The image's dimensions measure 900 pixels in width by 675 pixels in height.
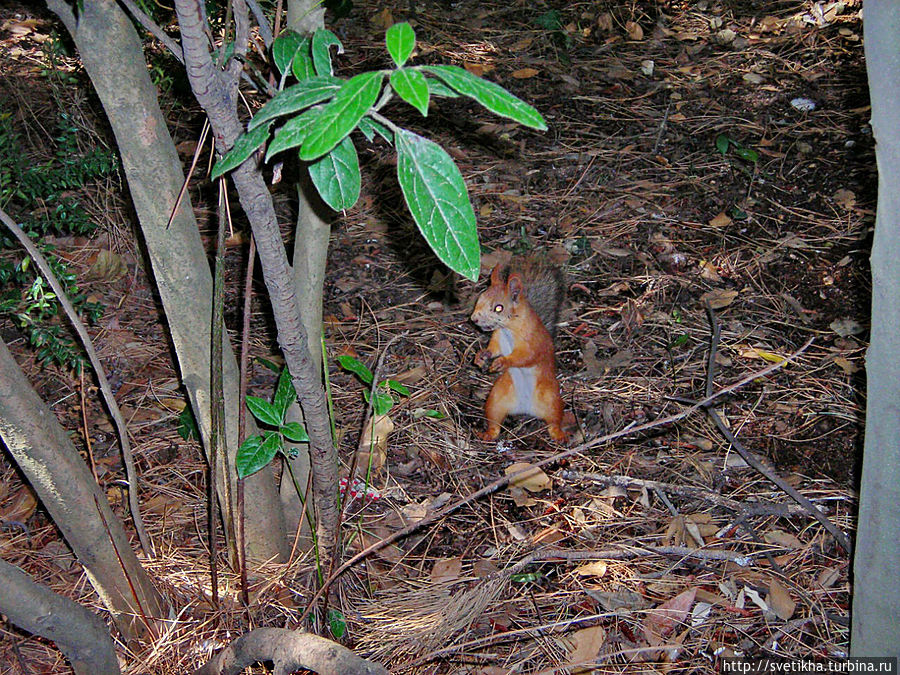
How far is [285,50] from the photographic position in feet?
3.88

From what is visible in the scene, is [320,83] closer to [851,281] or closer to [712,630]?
[712,630]

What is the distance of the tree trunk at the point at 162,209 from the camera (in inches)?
55.8

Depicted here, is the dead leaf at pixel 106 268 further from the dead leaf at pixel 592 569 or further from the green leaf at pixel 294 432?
the dead leaf at pixel 592 569

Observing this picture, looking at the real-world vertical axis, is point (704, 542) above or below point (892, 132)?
below

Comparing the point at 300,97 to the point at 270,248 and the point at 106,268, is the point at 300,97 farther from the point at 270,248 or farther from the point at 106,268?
the point at 106,268

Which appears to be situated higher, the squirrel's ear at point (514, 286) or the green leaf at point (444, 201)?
the green leaf at point (444, 201)

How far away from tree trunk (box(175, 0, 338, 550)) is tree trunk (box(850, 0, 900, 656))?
0.93 meters

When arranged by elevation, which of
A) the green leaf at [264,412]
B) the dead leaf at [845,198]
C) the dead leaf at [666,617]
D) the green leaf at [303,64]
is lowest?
the dead leaf at [666,617]

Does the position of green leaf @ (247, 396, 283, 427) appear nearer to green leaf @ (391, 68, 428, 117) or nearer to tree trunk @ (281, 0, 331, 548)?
tree trunk @ (281, 0, 331, 548)

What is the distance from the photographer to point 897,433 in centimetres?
127

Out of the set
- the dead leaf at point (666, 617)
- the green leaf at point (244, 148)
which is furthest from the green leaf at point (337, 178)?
the dead leaf at point (666, 617)

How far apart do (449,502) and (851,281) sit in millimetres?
1980

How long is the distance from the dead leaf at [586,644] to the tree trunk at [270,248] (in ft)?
2.16

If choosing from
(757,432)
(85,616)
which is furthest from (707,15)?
(85,616)
